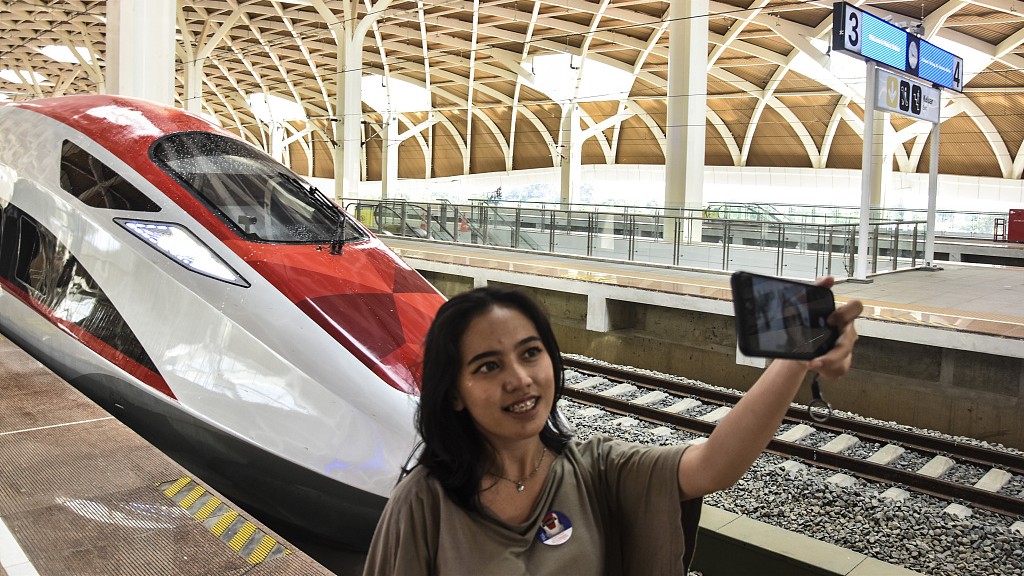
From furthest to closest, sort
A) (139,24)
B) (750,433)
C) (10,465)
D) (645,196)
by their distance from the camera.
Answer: (645,196), (139,24), (10,465), (750,433)

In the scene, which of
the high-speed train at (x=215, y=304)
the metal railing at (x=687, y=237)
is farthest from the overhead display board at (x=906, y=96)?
the high-speed train at (x=215, y=304)

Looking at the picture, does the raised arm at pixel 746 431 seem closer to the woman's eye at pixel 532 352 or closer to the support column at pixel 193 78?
the woman's eye at pixel 532 352

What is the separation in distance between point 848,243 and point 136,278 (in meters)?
10.7

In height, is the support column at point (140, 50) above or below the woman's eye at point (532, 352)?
above

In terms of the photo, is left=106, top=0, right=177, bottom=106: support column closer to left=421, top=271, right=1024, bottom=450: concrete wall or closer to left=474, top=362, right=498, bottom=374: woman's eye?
left=421, top=271, right=1024, bottom=450: concrete wall

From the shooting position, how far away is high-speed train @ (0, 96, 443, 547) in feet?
13.6

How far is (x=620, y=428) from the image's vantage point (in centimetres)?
802

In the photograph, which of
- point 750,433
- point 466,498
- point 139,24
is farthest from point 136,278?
point 139,24

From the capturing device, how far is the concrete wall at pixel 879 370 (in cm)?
833

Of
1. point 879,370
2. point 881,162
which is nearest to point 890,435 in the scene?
point 879,370

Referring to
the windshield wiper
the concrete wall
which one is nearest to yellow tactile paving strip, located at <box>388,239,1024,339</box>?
the concrete wall

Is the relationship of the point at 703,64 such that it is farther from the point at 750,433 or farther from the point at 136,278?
the point at 750,433

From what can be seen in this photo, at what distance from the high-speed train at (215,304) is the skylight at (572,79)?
1185 inches

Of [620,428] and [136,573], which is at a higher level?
[136,573]
